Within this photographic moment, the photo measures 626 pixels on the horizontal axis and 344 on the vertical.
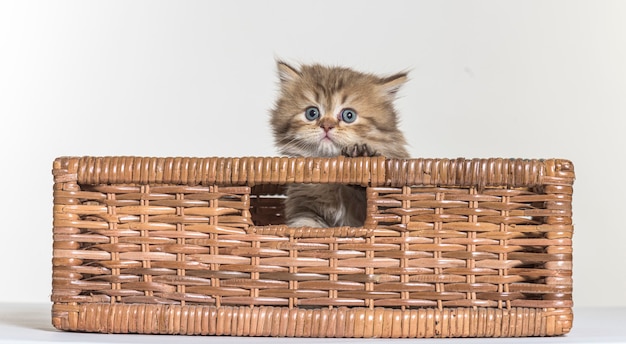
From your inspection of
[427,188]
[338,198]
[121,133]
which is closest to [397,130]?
[338,198]

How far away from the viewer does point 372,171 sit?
1.84 meters

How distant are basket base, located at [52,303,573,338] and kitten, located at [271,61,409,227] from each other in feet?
1.22

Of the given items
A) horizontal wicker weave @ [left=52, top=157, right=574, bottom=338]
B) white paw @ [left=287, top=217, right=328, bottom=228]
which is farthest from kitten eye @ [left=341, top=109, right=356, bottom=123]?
horizontal wicker weave @ [left=52, top=157, right=574, bottom=338]

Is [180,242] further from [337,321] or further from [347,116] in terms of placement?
[347,116]

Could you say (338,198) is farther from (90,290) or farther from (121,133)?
(121,133)

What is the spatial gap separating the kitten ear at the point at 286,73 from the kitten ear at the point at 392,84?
0.73 feet

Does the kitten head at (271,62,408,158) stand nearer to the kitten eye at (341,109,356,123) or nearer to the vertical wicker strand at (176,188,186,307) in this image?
the kitten eye at (341,109,356,123)

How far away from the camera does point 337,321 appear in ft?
5.99

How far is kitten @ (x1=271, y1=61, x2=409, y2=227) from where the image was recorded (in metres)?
2.19

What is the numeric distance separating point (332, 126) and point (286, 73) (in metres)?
0.30

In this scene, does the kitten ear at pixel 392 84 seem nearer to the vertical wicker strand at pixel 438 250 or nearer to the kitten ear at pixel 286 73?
the kitten ear at pixel 286 73

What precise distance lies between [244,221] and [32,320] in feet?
1.99

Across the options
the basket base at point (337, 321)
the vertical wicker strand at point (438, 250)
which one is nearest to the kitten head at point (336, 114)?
the vertical wicker strand at point (438, 250)

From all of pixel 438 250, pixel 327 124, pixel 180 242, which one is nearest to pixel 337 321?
pixel 438 250
